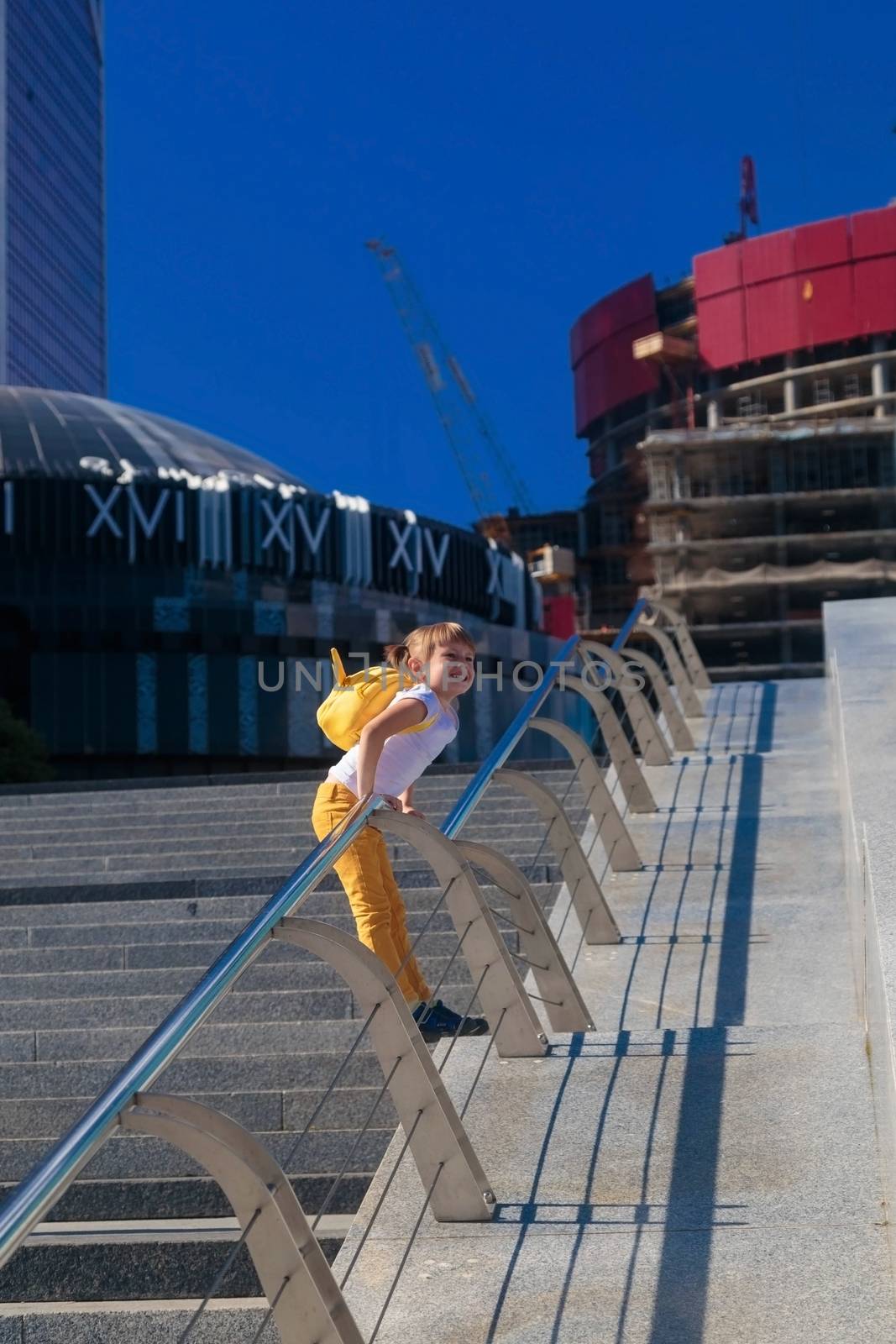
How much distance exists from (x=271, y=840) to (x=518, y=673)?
25.1 metres

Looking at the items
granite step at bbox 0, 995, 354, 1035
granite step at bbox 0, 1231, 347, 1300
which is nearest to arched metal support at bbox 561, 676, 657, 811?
granite step at bbox 0, 995, 354, 1035

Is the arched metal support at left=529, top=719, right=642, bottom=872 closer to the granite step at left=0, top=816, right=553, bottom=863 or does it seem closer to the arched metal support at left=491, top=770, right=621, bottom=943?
the arched metal support at left=491, top=770, right=621, bottom=943

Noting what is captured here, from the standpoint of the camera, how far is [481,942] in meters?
4.84

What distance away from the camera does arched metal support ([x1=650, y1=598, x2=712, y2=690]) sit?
43.6ft

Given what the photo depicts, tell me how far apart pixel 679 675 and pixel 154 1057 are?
9990 mm

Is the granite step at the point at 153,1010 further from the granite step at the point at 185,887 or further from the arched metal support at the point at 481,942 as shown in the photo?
the arched metal support at the point at 481,942

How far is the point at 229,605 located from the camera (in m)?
32.5

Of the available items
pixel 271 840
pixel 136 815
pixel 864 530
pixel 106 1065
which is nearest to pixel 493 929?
pixel 106 1065

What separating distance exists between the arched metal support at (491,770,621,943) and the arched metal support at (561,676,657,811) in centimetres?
235

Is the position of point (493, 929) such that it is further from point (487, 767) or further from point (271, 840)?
point (271, 840)

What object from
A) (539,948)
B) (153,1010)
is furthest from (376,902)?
(153,1010)

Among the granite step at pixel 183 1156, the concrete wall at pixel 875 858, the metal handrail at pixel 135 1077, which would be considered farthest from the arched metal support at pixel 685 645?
the metal handrail at pixel 135 1077

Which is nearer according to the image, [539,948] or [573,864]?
[539,948]

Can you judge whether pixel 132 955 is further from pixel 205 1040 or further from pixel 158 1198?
pixel 158 1198
